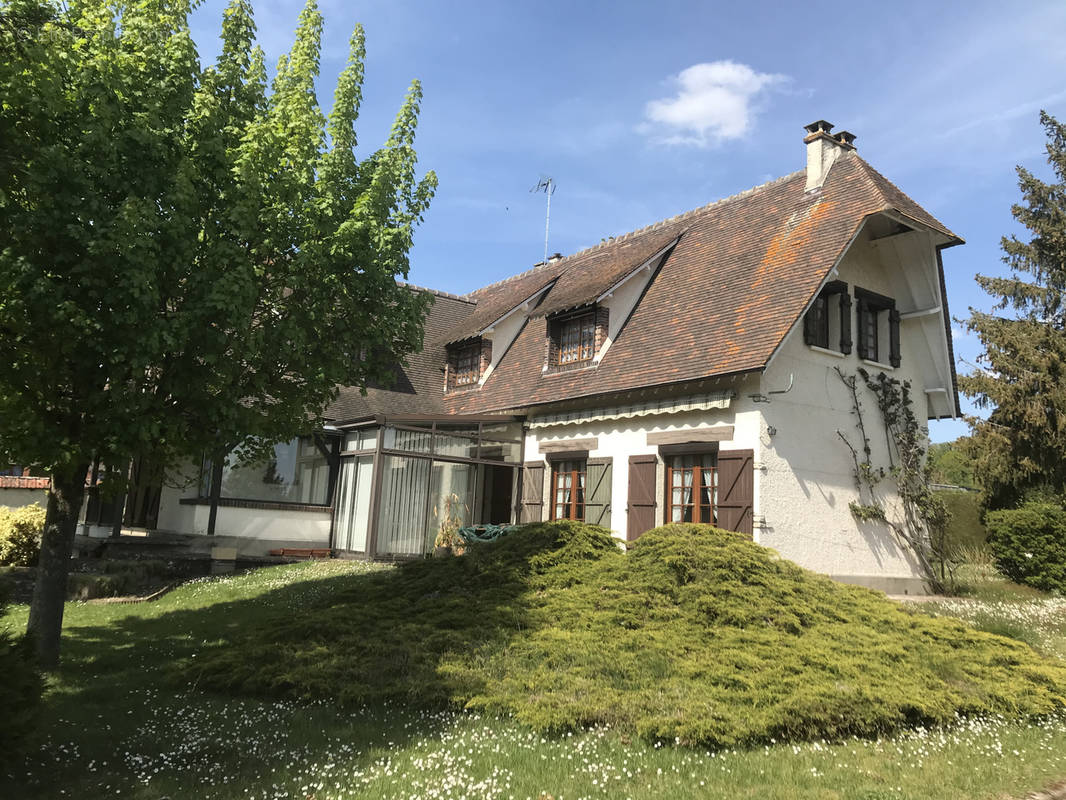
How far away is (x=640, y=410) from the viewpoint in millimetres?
15039

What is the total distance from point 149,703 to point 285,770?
2453 mm

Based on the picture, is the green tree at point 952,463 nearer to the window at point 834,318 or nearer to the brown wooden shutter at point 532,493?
the window at point 834,318

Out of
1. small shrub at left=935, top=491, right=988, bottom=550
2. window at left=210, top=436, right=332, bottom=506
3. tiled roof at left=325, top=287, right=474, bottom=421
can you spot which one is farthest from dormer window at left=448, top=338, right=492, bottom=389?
small shrub at left=935, top=491, right=988, bottom=550

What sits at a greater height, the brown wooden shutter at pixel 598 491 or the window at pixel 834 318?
the window at pixel 834 318

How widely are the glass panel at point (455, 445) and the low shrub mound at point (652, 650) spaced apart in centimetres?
785

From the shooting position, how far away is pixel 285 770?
17.0 ft

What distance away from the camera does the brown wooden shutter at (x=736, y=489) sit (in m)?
13.0

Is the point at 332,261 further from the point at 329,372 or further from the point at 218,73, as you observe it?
the point at 218,73

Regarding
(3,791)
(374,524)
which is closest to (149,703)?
(3,791)

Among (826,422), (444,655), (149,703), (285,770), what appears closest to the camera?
(285,770)

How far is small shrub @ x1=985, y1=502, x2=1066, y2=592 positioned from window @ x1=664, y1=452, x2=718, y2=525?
23.5 ft

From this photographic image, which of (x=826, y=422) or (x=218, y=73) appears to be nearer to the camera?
(x=218, y=73)

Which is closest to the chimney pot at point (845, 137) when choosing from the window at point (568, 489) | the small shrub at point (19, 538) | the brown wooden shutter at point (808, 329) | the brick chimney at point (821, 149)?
the brick chimney at point (821, 149)

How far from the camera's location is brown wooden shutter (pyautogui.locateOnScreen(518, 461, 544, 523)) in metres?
17.3
